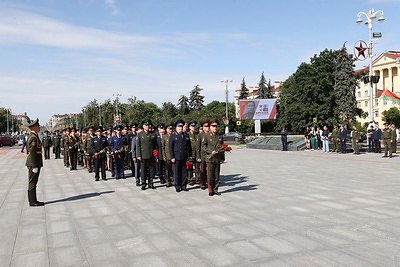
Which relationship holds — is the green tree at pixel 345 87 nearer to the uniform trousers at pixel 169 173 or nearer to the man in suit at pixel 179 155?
the uniform trousers at pixel 169 173

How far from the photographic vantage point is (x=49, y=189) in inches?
407

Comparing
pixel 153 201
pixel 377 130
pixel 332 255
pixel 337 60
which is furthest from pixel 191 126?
pixel 337 60

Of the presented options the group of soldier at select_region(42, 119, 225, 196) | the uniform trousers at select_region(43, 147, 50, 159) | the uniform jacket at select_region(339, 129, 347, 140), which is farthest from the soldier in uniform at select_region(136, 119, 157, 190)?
the uniform jacket at select_region(339, 129, 347, 140)

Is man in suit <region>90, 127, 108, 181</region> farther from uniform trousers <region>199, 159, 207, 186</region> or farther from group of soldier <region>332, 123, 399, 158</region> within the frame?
group of soldier <region>332, 123, 399, 158</region>

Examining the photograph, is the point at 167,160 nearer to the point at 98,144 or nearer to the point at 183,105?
the point at 98,144

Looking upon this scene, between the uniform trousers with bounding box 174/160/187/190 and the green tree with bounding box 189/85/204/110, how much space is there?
8912 centimetres

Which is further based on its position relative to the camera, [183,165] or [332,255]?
[183,165]

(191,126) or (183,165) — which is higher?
(191,126)

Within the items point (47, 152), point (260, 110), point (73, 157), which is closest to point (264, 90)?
point (260, 110)

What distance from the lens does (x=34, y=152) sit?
7.94 metres

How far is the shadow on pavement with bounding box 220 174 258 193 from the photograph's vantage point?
9.60 meters

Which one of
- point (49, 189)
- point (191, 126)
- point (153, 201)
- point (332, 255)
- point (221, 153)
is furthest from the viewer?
point (191, 126)

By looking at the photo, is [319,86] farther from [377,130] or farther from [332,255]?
[332,255]

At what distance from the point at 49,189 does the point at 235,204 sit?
5.93 m
